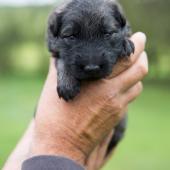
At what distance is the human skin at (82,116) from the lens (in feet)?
14.0

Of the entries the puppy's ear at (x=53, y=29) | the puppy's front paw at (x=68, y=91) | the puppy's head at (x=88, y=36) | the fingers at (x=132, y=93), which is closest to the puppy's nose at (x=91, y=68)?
the puppy's head at (x=88, y=36)

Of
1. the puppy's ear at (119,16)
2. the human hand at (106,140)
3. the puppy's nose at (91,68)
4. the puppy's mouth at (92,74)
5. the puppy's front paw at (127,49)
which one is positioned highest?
the puppy's ear at (119,16)

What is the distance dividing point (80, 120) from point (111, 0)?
0.91m

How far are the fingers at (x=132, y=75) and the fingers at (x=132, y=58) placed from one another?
0.03m

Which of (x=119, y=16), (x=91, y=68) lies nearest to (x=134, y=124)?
(x=119, y=16)

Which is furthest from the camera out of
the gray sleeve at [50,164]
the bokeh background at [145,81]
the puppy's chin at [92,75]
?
the bokeh background at [145,81]

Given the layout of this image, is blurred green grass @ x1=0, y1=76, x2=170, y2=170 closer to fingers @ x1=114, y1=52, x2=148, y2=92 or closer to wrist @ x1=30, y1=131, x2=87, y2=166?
fingers @ x1=114, y1=52, x2=148, y2=92

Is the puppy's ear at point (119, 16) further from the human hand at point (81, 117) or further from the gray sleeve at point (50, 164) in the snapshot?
the gray sleeve at point (50, 164)

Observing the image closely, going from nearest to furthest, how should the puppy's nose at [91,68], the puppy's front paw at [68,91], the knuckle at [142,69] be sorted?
the puppy's nose at [91,68] < the puppy's front paw at [68,91] < the knuckle at [142,69]

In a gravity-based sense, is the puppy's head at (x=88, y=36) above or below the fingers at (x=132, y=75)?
above

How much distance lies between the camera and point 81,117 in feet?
14.4

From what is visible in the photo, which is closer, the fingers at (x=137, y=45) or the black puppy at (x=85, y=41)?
the black puppy at (x=85, y=41)

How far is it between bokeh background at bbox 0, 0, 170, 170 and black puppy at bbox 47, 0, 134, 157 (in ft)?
26.9

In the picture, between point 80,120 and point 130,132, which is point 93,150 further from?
point 130,132
